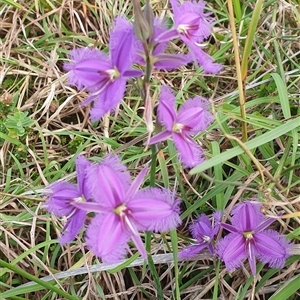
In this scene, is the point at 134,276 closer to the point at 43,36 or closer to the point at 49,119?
the point at 49,119

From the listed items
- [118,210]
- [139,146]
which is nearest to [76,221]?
[118,210]

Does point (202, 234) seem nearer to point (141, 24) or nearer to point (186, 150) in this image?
point (186, 150)

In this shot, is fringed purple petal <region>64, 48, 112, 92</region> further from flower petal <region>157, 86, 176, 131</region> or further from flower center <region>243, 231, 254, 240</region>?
flower center <region>243, 231, 254, 240</region>

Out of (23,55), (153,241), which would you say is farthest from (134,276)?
(23,55)

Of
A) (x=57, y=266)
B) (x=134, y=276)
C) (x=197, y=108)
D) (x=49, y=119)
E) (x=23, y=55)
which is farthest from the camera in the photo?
(x=23, y=55)

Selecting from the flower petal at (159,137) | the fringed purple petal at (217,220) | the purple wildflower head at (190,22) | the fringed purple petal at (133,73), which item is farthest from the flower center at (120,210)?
the fringed purple petal at (217,220)

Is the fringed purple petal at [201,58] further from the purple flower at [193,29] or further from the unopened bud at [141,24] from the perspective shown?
the unopened bud at [141,24]
